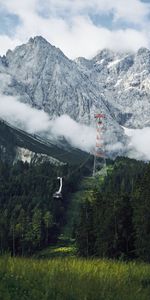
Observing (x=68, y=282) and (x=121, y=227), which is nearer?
(x=68, y=282)

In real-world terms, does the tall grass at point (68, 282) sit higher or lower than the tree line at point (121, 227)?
lower

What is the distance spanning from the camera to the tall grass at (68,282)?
1023 cm

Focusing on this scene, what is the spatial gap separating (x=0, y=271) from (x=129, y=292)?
119 inches

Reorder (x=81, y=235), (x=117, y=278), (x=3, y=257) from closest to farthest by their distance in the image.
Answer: (x=117, y=278) < (x=3, y=257) < (x=81, y=235)

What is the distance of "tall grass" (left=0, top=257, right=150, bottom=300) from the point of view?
10.2m

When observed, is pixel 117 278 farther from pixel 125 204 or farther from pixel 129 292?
pixel 125 204

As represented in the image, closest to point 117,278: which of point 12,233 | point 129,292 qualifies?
point 129,292

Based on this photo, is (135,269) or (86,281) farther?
(135,269)

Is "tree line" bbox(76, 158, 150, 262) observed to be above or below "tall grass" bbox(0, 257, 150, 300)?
above

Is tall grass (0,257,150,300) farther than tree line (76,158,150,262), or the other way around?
tree line (76,158,150,262)

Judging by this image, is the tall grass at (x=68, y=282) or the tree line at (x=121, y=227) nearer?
the tall grass at (x=68, y=282)

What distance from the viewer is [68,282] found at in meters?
10.8

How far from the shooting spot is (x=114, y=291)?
1074cm

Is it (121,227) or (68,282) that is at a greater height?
(121,227)
